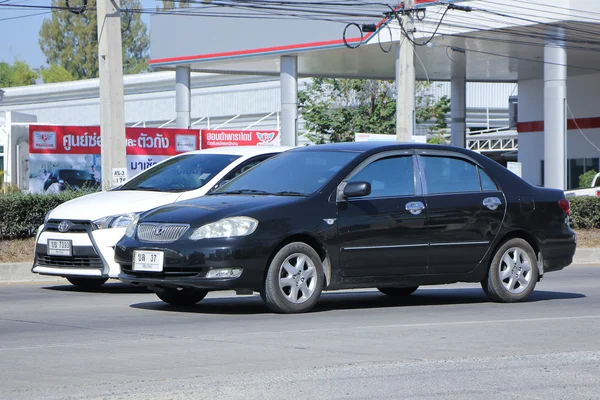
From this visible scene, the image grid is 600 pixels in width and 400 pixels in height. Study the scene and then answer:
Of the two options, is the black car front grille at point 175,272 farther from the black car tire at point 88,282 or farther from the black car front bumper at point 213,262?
the black car tire at point 88,282

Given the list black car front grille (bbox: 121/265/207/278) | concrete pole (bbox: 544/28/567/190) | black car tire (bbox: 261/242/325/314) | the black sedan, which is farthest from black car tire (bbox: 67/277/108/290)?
concrete pole (bbox: 544/28/567/190)

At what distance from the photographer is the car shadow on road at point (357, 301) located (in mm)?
10695

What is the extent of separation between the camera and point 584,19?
93.1ft

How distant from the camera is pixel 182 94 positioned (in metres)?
37.5

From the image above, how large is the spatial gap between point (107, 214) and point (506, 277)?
4.48 m

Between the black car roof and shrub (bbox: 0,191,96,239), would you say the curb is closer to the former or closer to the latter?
shrub (bbox: 0,191,96,239)

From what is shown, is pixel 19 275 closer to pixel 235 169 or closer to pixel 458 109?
pixel 235 169

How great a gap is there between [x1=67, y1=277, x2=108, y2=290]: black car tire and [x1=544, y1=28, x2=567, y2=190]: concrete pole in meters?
18.2

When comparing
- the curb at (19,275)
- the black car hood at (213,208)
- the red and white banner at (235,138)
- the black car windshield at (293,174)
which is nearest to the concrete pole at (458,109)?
Answer: the red and white banner at (235,138)

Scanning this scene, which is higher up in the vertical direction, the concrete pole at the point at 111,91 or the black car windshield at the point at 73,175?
the concrete pole at the point at 111,91

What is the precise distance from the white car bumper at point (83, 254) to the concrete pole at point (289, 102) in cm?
2093

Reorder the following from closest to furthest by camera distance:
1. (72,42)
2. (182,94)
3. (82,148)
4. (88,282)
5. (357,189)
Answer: (357,189), (88,282), (82,148), (182,94), (72,42)

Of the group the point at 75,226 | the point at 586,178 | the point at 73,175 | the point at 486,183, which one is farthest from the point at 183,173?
the point at 586,178

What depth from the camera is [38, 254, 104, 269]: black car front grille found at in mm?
12164
